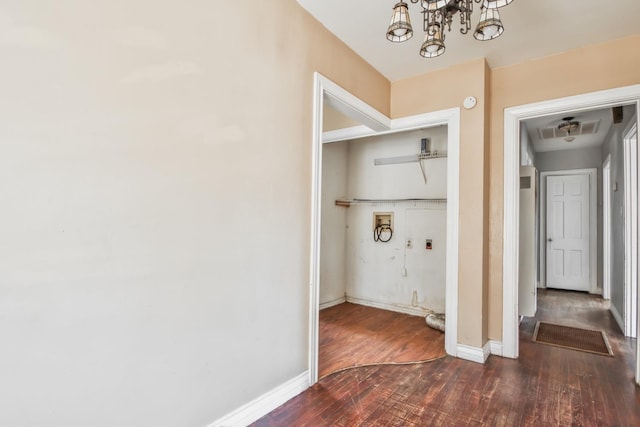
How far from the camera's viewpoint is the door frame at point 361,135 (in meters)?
2.46

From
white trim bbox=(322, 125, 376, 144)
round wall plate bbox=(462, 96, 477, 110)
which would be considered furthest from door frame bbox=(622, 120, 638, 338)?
white trim bbox=(322, 125, 376, 144)

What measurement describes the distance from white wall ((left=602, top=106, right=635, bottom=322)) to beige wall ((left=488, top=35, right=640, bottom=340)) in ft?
3.53

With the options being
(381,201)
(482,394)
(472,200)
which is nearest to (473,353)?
(482,394)

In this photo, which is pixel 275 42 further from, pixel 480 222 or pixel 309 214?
pixel 480 222

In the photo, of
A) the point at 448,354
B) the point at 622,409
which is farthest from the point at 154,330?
the point at 622,409

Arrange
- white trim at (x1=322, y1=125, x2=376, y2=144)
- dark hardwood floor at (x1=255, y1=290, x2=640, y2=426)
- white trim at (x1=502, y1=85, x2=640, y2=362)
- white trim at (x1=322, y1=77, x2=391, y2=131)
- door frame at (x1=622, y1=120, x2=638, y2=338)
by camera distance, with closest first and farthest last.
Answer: dark hardwood floor at (x1=255, y1=290, x2=640, y2=426), white trim at (x1=322, y1=77, x2=391, y2=131), white trim at (x1=502, y1=85, x2=640, y2=362), door frame at (x1=622, y1=120, x2=638, y2=338), white trim at (x1=322, y1=125, x2=376, y2=144)

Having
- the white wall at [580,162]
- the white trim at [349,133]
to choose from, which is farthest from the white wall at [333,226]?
the white wall at [580,162]

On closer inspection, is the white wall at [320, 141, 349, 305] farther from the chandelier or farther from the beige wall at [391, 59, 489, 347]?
the chandelier

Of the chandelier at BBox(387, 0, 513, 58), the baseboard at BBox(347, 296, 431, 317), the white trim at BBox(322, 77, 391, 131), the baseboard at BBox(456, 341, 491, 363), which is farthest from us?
the baseboard at BBox(347, 296, 431, 317)

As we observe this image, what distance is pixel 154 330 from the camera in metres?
1.54

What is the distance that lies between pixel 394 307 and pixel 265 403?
9.40 feet

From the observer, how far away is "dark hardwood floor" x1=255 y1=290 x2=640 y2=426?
6.80 ft

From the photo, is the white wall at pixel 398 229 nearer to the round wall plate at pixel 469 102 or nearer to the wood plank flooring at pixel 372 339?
the wood plank flooring at pixel 372 339

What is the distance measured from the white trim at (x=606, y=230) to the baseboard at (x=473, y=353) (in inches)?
148
